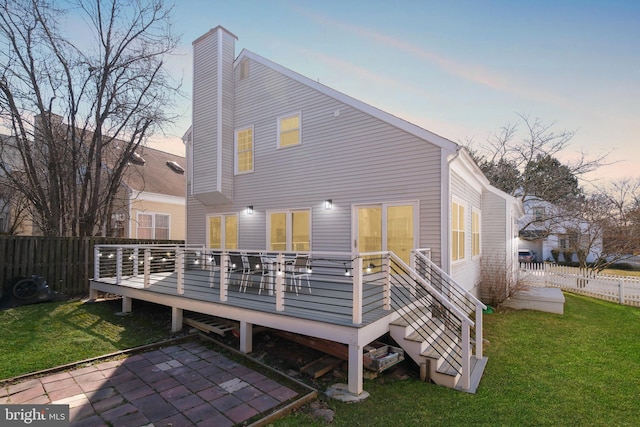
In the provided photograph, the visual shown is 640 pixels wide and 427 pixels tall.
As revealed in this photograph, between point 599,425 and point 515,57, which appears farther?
point 515,57

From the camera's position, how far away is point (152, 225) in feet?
52.5

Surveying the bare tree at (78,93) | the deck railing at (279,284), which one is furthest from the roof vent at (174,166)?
the deck railing at (279,284)

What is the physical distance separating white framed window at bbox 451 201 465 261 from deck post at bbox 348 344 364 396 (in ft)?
13.9

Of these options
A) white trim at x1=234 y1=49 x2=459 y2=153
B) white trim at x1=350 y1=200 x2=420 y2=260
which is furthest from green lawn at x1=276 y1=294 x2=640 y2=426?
white trim at x1=234 y1=49 x2=459 y2=153

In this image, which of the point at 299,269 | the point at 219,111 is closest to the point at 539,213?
the point at 299,269

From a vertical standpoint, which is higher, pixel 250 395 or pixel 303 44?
pixel 303 44

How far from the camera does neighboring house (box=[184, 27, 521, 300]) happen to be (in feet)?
23.4

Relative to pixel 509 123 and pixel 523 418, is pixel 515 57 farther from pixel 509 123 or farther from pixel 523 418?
pixel 509 123

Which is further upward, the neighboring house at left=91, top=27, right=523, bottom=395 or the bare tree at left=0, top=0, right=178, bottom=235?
the bare tree at left=0, top=0, right=178, bottom=235

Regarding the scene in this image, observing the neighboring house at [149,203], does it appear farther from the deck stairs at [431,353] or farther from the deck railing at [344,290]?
the deck stairs at [431,353]

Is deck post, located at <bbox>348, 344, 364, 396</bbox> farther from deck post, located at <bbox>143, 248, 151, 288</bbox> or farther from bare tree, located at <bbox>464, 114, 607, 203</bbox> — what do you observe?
bare tree, located at <bbox>464, 114, 607, 203</bbox>

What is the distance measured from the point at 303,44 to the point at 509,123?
1720 centimetres

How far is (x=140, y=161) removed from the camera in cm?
1730

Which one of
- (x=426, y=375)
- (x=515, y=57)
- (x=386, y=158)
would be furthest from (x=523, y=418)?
(x=515, y=57)
